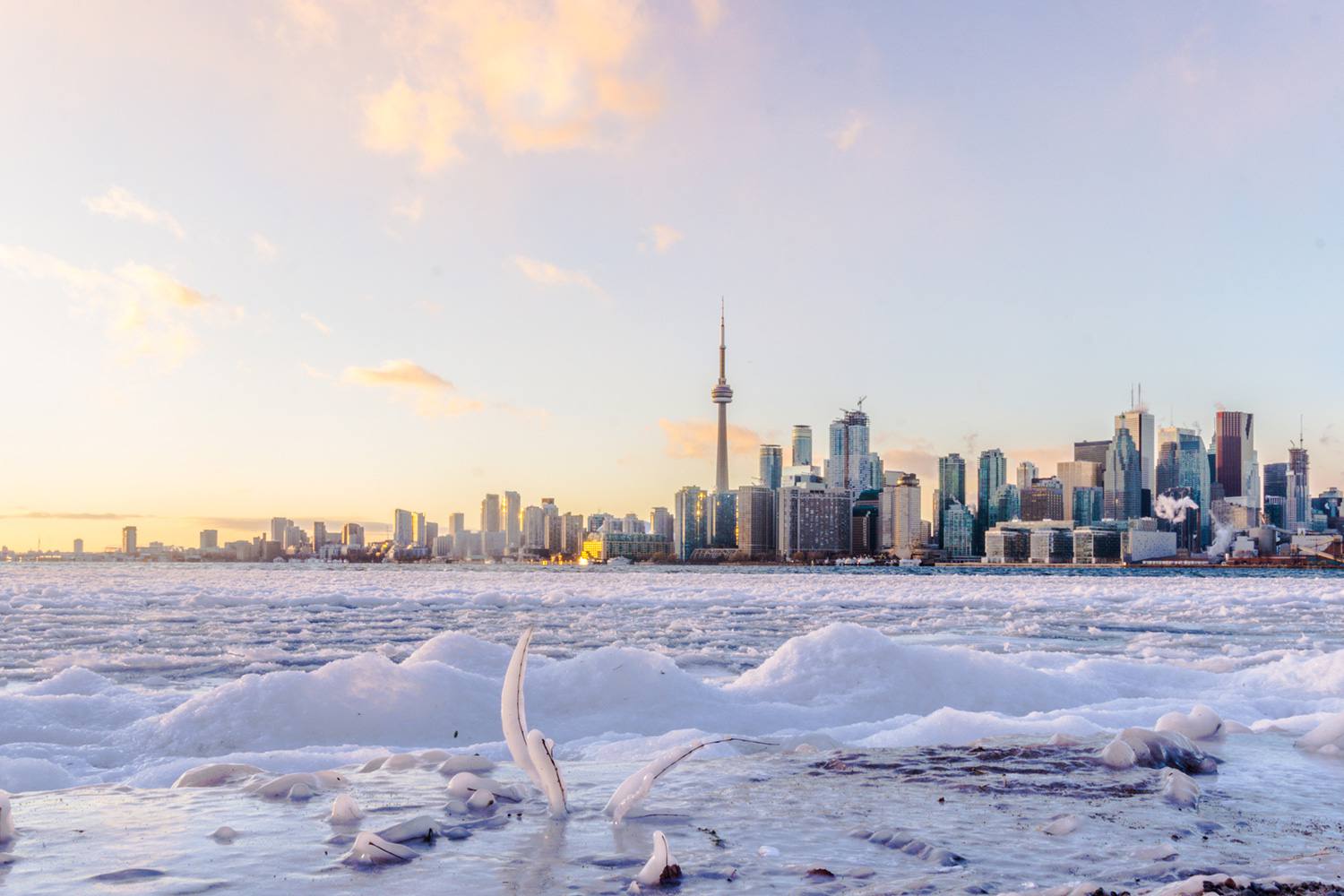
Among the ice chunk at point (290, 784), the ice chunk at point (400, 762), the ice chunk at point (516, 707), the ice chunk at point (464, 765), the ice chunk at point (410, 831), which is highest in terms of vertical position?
the ice chunk at point (516, 707)

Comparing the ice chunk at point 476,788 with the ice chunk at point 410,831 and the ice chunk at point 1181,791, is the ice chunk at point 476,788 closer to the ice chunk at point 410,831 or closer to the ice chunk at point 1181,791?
the ice chunk at point 410,831

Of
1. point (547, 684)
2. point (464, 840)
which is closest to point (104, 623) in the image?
point (547, 684)

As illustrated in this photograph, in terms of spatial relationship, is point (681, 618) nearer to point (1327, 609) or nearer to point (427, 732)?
point (427, 732)

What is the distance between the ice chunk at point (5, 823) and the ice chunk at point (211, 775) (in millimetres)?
1158

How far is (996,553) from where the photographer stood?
186 meters

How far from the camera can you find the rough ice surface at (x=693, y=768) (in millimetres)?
3543

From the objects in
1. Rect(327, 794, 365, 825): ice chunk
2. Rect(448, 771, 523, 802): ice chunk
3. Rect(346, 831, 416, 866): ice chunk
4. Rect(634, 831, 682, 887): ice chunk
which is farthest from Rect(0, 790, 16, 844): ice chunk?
Rect(634, 831, 682, 887): ice chunk

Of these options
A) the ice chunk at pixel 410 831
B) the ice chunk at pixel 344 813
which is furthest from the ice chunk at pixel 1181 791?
the ice chunk at pixel 344 813

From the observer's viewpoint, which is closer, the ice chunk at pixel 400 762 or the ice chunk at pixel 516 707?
the ice chunk at pixel 516 707

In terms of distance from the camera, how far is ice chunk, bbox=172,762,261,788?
531cm

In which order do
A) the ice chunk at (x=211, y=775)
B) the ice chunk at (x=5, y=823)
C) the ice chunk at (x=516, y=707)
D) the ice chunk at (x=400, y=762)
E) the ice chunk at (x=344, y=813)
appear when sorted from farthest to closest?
the ice chunk at (x=400, y=762) → the ice chunk at (x=211, y=775) → the ice chunk at (x=344, y=813) → the ice chunk at (x=516, y=707) → the ice chunk at (x=5, y=823)

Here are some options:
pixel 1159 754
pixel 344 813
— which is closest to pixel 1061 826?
pixel 1159 754

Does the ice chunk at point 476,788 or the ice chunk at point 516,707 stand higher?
the ice chunk at point 516,707

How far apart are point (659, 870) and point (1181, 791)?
287 cm
